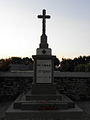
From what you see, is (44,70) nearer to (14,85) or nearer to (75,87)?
(14,85)

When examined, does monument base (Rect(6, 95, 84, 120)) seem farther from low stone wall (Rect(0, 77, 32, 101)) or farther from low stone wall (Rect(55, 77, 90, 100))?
low stone wall (Rect(55, 77, 90, 100))

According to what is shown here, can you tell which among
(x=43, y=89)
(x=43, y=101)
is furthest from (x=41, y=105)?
(x=43, y=89)

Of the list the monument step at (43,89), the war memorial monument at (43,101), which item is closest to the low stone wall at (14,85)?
the war memorial monument at (43,101)

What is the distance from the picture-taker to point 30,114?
8.40 m

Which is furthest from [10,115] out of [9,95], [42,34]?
[9,95]

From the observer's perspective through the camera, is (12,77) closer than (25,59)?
Yes

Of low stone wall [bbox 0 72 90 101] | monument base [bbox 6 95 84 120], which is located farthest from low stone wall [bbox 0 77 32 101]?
monument base [bbox 6 95 84 120]

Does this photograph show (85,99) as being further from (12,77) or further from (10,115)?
(10,115)

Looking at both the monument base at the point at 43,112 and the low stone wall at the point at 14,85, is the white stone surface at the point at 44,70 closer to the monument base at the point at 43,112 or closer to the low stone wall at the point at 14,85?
the monument base at the point at 43,112

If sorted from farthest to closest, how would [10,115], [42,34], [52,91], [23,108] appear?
[42,34], [52,91], [23,108], [10,115]

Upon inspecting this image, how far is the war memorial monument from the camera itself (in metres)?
8.41

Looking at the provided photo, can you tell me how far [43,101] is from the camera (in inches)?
366

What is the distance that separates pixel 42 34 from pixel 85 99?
6.48 metres

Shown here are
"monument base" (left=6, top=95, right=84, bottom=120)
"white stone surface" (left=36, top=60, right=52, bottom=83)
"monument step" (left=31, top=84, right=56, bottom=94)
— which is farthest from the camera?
"white stone surface" (left=36, top=60, right=52, bottom=83)
